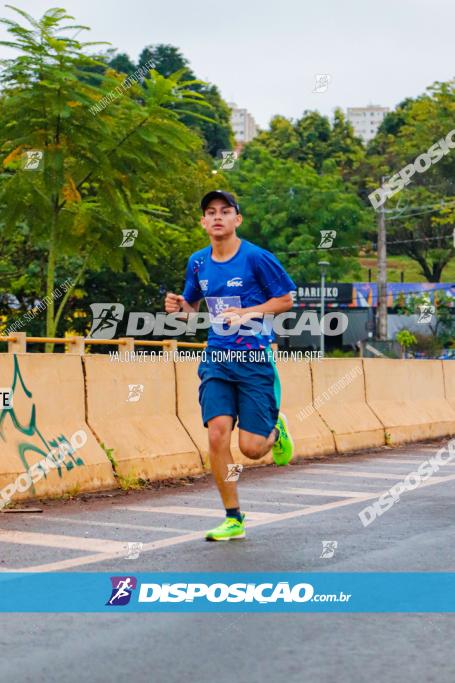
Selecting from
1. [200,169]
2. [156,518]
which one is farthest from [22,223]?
[200,169]

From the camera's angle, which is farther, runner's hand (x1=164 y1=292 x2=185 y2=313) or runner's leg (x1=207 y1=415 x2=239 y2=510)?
runner's hand (x1=164 y1=292 x2=185 y2=313)

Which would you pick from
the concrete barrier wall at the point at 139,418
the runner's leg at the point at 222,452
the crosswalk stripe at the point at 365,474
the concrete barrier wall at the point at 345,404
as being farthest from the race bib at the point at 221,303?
the concrete barrier wall at the point at 345,404

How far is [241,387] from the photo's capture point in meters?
7.83

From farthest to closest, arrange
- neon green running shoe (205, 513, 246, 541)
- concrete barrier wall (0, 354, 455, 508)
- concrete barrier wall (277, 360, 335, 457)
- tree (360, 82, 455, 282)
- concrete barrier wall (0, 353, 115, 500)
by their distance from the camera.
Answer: tree (360, 82, 455, 282), concrete barrier wall (277, 360, 335, 457), concrete barrier wall (0, 354, 455, 508), concrete barrier wall (0, 353, 115, 500), neon green running shoe (205, 513, 246, 541)

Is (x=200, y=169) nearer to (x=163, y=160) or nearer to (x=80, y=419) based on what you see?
(x=163, y=160)

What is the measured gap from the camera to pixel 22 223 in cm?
2172

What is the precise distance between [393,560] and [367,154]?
122 metres

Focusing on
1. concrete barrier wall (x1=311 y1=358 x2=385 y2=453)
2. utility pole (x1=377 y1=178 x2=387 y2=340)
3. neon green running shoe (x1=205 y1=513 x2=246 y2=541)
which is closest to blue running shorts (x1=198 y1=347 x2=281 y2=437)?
neon green running shoe (x1=205 y1=513 x2=246 y2=541)

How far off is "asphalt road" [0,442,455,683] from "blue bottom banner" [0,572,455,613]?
16cm

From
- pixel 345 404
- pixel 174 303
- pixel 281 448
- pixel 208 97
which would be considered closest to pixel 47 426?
pixel 281 448

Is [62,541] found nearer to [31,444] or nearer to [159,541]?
[159,541]

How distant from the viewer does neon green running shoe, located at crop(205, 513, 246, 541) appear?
7.63 meters

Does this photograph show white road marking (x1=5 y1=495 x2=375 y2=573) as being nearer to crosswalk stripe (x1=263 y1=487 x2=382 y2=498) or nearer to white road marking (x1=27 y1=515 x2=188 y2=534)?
white road marking (x1=27 y1=515 x2=188 y2=534)

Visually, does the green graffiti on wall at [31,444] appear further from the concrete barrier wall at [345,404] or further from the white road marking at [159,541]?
the concrete barrier wall at [345,404]
